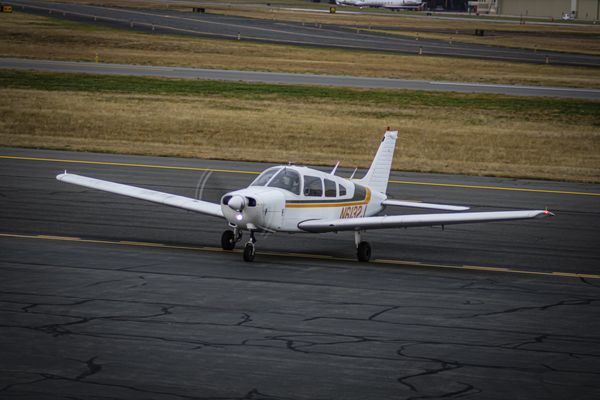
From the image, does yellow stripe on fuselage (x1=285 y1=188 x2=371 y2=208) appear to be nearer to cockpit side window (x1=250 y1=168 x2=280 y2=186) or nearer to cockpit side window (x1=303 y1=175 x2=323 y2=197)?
cockpit side window (x1=303 y1=175 x2=323 y2=197)

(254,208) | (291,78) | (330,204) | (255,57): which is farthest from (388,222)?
(255,57)

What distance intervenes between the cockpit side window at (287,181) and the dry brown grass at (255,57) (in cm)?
5019

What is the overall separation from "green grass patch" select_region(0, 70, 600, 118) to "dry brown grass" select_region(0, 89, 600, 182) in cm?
183

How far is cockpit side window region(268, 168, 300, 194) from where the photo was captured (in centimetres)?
2261

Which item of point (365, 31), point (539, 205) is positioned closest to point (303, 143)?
point (539, 205)

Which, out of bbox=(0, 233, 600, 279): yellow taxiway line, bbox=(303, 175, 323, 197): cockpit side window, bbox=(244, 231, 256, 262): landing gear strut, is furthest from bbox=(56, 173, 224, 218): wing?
bbox=(303, 175, 323, 197): cockpit side window

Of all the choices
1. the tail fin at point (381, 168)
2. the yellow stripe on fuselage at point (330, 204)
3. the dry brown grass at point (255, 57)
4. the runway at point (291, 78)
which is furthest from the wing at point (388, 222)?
the dry brown grass at point (255, 57)

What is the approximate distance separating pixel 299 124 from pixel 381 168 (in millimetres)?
23093

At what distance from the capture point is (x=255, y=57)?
83312mm

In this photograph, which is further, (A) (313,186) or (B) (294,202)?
(A) (313,186)

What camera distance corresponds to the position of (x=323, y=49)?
303 feet

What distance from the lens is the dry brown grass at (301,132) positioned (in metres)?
40.8

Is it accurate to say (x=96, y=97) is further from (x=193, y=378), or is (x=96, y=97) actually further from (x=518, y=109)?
(x=193, y=378)

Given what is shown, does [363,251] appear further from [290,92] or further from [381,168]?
[290,92]
